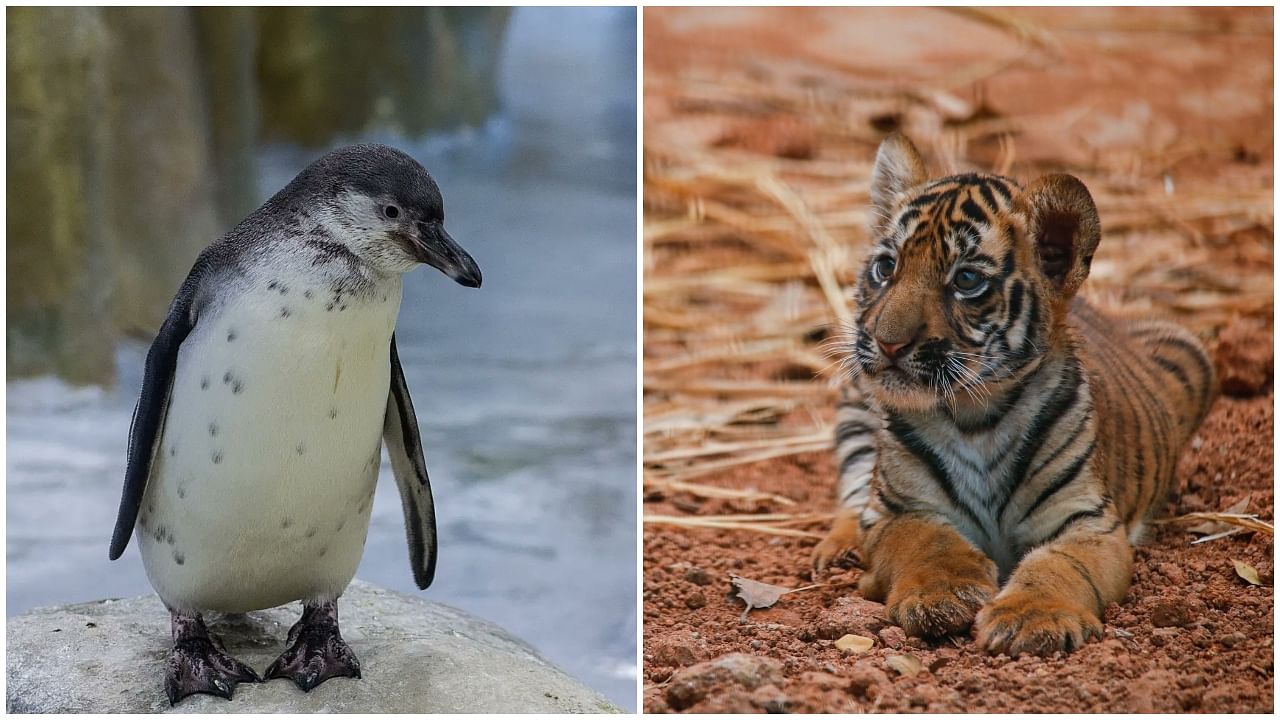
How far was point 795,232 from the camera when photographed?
2443 mm

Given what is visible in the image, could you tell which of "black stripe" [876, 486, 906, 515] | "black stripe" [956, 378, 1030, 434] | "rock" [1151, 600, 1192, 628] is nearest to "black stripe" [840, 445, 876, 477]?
"black stripe" [876, 486, 906, 515]

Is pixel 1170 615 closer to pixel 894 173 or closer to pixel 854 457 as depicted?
pixel 854 457

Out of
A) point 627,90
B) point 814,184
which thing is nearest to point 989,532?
point 814,184

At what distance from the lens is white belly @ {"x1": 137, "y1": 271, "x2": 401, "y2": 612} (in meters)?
1.55

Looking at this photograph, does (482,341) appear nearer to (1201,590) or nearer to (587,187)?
(587,187)

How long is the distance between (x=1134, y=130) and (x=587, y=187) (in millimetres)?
1070

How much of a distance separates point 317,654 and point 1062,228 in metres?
1.19

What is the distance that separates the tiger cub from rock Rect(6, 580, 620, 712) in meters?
0.54

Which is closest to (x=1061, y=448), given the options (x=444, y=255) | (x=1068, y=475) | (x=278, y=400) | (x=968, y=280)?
(x=1068, y=475)

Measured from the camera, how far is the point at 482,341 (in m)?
2.59

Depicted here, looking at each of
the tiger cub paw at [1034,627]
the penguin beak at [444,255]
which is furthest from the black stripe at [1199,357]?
the penguin beak at [444,255]

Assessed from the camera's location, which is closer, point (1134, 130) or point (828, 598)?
point (828, 598)

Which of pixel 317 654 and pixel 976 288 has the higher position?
pixel 976 288

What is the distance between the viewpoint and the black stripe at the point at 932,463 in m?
1.84
